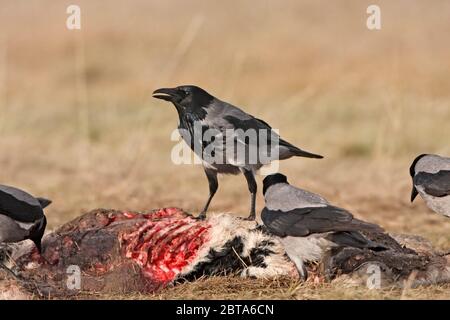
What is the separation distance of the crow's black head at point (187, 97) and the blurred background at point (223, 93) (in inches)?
105

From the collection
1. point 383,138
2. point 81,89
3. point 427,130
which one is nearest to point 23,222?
point 383,138

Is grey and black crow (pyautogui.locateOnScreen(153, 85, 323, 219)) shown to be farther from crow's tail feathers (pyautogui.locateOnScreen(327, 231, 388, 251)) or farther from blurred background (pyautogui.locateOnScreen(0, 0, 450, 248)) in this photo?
blurred background (pyautogui.locateOnScreen(0, 0, 450, 248))

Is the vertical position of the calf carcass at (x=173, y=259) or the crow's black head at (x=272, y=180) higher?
the crow's black head at (x=272, y=180)

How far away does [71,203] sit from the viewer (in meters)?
11.9

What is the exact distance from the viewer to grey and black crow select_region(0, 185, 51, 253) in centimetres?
711

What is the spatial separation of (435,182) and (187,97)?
214 centimetres

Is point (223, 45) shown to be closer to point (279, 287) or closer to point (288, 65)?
point (288, 65)

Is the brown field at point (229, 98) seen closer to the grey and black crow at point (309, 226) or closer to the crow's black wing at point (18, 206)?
the grey and black crow at point (309, 226)

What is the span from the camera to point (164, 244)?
7.13 meters

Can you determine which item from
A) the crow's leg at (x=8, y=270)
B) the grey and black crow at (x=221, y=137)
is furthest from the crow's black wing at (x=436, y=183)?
the crow's leg at (x=8, y=270)

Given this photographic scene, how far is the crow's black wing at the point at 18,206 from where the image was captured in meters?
7.14

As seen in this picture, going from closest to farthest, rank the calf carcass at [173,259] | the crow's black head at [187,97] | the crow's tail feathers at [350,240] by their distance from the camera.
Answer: the crow's tail feathers at [350,240]
the calf carcass at [173,259]
the crow's black head at [187,97]

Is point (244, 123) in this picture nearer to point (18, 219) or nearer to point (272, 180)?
point (272, 180)

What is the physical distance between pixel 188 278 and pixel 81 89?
15.1 metres
